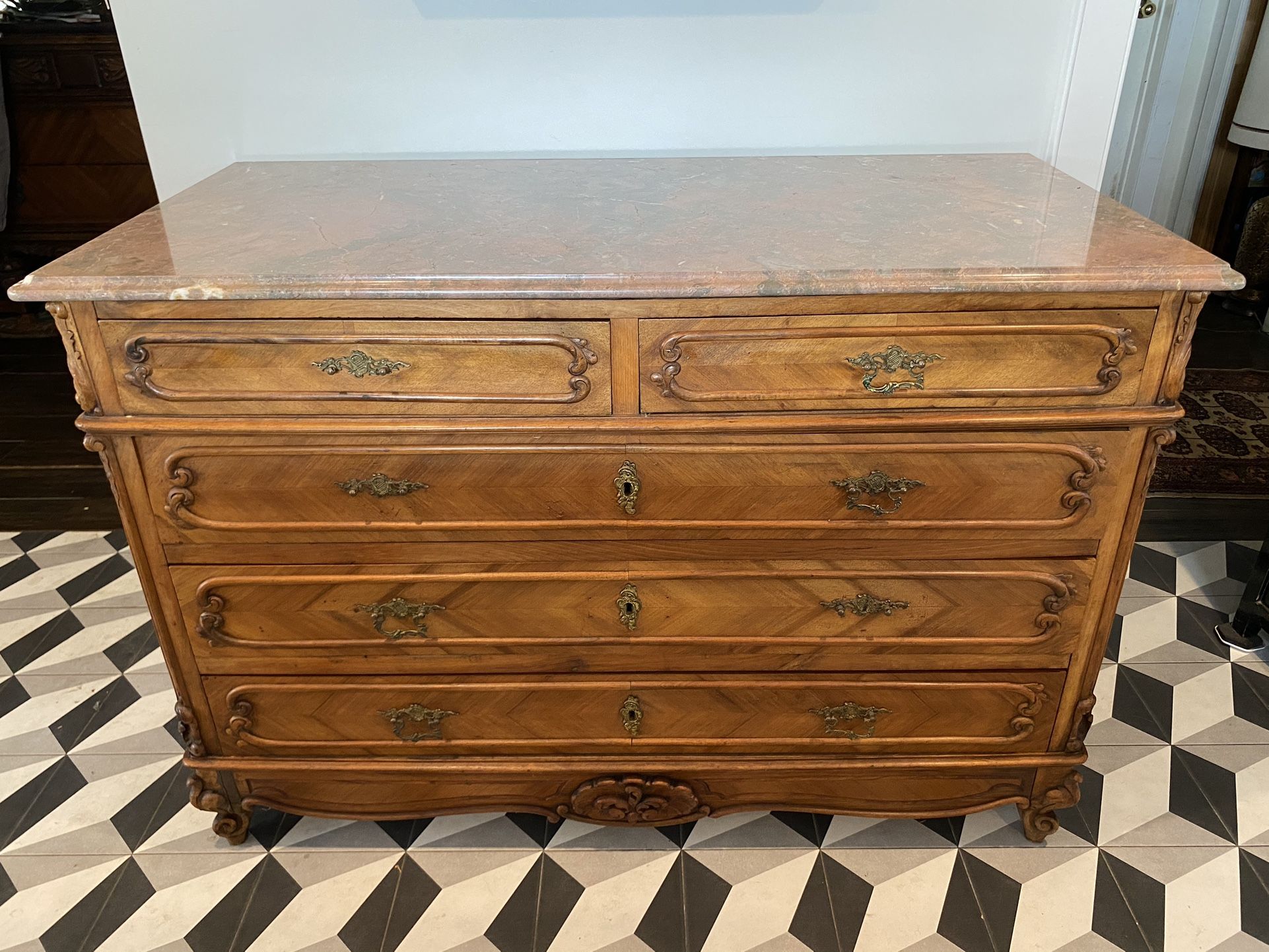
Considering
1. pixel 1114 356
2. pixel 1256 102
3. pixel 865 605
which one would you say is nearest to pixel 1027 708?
pixel 865 605

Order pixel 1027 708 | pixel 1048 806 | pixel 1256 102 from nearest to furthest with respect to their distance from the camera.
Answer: pixel 1027 708 → pixel 1048 806 → pixel 1256 102

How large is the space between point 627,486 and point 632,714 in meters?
0.45

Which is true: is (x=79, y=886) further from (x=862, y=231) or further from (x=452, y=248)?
(x=862, y=231)

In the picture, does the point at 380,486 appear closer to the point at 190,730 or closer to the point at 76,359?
the point at 76,359

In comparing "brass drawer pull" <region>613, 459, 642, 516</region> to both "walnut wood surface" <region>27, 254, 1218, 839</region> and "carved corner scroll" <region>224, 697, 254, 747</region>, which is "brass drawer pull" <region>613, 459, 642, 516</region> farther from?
"carved corner scroll" <region>224, 697, 254, 747</region>

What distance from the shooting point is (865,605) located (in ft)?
4.84

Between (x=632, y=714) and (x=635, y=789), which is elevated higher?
(x=632, y=714)

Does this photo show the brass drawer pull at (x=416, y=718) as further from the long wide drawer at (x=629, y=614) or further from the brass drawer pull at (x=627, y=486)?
the brass drawer pull at (x=627, y=486)

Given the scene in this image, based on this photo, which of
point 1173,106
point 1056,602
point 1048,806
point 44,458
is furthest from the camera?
point 1173,106

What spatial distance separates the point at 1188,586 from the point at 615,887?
172 centimetres

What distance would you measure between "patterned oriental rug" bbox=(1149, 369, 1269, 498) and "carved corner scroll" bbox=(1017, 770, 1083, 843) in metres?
1.46

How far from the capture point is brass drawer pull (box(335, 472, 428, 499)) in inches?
54.1

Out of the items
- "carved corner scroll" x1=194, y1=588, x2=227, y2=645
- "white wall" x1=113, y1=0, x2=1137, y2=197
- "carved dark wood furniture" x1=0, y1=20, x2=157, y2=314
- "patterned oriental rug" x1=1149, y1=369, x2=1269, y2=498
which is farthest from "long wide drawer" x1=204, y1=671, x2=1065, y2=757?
"carved dark wood furniture" x1=0, y1=20, x2=157, y2=314

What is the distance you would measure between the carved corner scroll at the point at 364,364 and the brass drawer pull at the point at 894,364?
376mm
